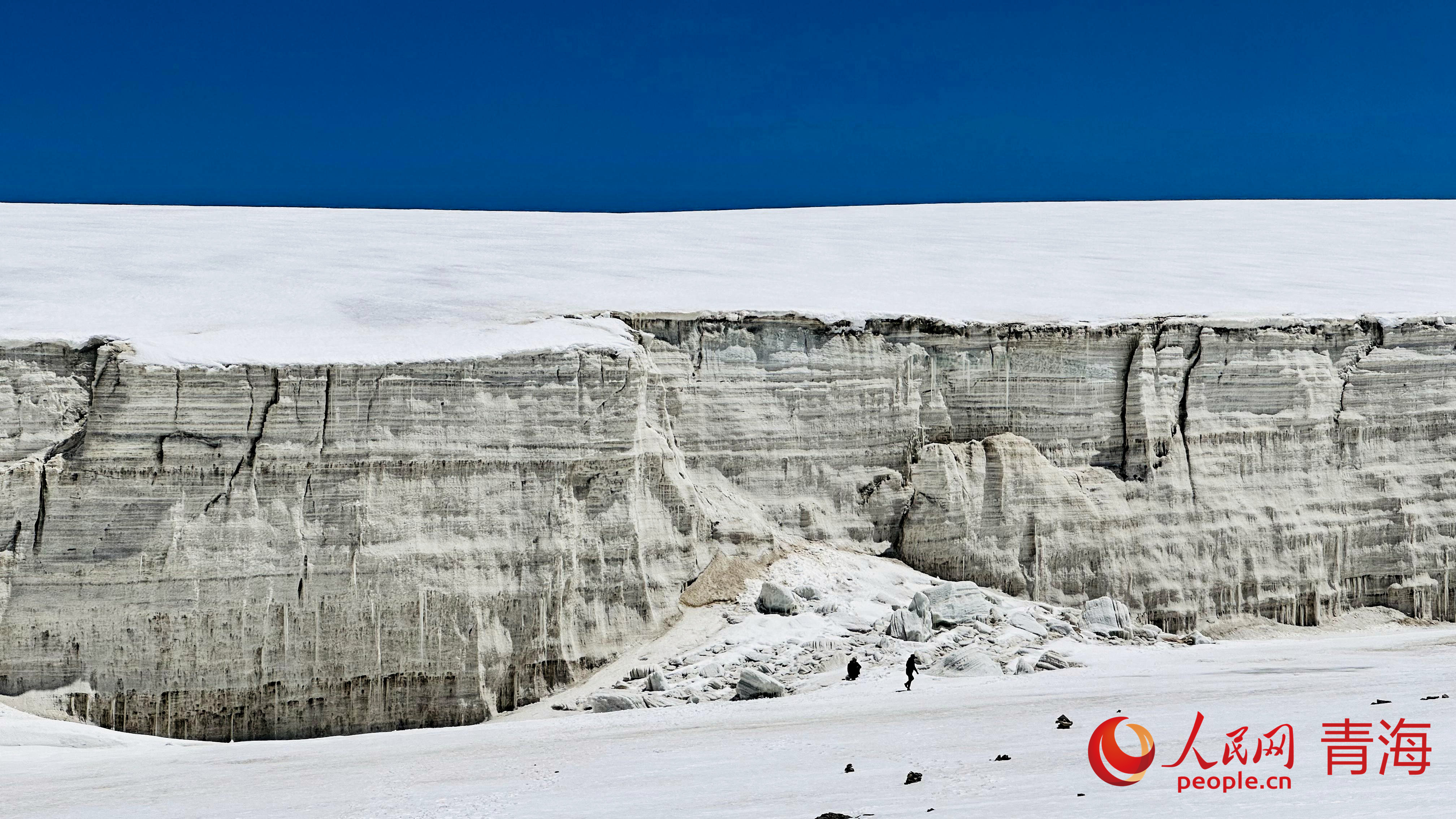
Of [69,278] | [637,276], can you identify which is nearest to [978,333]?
[637,276]

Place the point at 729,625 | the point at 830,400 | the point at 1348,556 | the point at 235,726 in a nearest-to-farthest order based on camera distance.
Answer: the point at 235,726 → the point at 729,625 → the point at 830,400 → the point at 1348,556

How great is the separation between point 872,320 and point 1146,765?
22.8ft

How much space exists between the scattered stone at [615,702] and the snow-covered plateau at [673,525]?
0.11 ft

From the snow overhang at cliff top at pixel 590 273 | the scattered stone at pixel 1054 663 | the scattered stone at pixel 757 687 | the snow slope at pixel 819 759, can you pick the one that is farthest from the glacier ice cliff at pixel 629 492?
the scattered stone at pixel 1054 663

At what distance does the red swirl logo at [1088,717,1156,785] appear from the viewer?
27.7 ft

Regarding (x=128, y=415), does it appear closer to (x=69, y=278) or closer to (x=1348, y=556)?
(x=69, y=278)

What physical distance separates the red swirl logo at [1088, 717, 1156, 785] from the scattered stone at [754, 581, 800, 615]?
4.34m

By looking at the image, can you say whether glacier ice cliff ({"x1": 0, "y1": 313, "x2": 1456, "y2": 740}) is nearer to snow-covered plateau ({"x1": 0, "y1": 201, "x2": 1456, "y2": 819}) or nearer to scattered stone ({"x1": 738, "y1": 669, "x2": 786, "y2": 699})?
snow-covered plateau ({"x1": 0, "y1": 201, "x2": 1456, "y2": 819})

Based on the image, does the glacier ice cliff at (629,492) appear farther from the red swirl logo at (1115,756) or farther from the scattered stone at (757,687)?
the red swirl logo at (1115,756)

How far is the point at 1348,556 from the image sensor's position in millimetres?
15828

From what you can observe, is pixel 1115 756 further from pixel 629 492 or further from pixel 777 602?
pixel 629 492

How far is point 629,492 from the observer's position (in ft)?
44.5

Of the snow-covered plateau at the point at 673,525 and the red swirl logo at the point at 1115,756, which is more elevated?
the snow-covered plateau at the point at 673,525

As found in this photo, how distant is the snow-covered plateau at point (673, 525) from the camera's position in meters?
10.4
